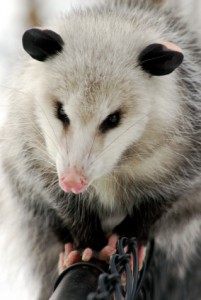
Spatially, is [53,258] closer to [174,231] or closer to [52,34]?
[174,231]

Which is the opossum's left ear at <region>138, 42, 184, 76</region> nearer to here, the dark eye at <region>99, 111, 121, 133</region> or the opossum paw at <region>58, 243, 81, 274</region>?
the dark eye at <region>99, 111, 121, 133</region>

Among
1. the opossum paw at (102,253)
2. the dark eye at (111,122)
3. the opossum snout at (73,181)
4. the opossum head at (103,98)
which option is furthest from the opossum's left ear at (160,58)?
the opossum paw at (102,253)

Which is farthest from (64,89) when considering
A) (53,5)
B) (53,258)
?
(53,5)

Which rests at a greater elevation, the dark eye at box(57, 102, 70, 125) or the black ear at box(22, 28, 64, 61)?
the black ear at box(22, 28, 64, 61)

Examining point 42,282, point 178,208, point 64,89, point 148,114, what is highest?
point 64,89

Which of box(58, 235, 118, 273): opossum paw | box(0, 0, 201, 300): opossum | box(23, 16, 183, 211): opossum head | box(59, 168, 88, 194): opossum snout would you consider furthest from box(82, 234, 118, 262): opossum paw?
box(59, 168, 88, 194): opossum snout

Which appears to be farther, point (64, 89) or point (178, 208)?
point (178, 208)

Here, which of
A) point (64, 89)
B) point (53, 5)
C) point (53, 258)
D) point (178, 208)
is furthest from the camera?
point (53, 5)

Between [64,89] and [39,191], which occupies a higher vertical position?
[64,89]
